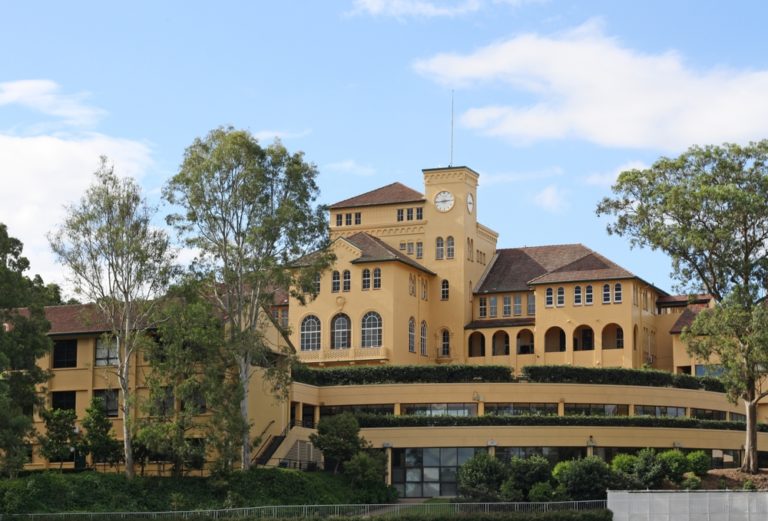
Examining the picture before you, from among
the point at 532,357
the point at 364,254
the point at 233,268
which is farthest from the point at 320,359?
the point at 233,268

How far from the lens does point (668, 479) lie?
6025 centimetres

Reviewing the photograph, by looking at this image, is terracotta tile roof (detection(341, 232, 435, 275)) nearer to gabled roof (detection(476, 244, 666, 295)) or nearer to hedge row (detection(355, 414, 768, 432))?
gabled roof (detection(476, 244, 666, 295))

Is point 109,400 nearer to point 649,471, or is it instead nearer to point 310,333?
point 310,333

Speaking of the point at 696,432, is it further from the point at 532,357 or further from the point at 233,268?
the point at 233,268

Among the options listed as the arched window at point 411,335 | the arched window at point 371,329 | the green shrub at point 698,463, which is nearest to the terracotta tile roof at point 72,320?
the arched window at point 371,329

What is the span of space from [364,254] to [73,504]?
3301cm

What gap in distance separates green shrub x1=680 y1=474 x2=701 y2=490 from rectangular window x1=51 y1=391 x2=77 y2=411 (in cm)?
2824

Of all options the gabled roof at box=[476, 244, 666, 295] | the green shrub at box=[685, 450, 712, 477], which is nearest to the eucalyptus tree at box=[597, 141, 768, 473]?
the green shrub at box=[685, 450, 712, 477]

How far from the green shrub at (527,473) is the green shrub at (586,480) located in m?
1.16

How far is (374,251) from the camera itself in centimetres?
8150

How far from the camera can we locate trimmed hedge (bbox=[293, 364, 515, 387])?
6731 centimetres

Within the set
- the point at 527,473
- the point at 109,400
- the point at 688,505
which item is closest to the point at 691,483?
the point at 688,505

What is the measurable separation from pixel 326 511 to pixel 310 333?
95.4 ft

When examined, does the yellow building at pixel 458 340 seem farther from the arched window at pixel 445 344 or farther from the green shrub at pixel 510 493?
the green shrub at pixel 510 493
